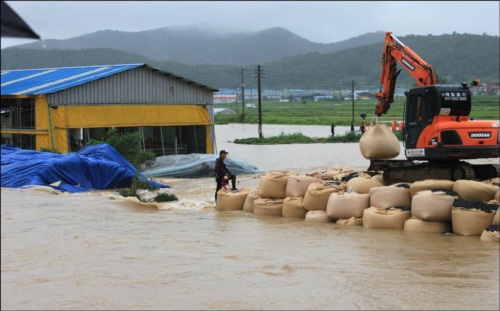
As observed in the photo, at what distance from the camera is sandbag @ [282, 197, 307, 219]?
13.2 metres

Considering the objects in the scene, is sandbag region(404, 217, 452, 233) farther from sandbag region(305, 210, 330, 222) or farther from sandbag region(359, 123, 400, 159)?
sandbag region(359, 123, 400, 159)

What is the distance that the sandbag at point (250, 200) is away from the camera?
46.8 feet

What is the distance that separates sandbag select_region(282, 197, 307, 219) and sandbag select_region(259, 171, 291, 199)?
12.8 inches

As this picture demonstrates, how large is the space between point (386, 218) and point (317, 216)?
4.81 ft

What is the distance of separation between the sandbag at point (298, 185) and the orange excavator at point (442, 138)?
1815 mm

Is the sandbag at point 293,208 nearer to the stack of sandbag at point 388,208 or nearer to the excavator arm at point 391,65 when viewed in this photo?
the stack of sandbag at point 388,208

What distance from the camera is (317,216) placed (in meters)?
12.8

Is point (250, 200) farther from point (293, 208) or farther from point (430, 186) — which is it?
point (430, 186)

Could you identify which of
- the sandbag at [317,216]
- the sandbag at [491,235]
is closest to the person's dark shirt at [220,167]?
the sandbag at [317,216]

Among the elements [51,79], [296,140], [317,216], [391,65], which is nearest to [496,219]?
[317,216]

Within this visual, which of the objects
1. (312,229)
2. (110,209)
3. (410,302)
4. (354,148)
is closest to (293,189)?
(312,229)

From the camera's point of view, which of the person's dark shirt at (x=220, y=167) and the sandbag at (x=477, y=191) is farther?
the person's dark shirt at (x=220, y=167)

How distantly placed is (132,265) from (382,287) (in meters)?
3.36

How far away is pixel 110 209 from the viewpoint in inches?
585
